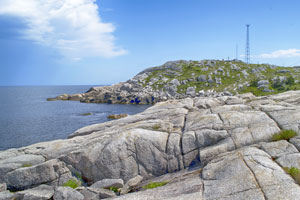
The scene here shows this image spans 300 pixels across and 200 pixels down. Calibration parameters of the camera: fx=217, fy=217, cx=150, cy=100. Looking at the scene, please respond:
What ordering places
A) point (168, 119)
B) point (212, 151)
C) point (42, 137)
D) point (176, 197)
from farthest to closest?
point (42, 137) < point (168, 119) < point (212, 151) < point (176, 197)

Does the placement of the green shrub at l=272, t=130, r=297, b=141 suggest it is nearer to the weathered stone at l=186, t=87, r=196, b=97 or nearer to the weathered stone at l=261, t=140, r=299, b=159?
the weathered stone at l=261, t=140, r=299, b=159

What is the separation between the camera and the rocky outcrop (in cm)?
1448

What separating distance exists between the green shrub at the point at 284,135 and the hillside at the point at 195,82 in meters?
86.1

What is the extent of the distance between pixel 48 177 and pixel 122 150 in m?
8.19

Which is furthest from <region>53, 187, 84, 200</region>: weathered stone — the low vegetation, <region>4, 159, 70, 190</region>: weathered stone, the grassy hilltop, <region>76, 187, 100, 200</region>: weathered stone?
the grassy hilltop

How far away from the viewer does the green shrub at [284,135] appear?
57.8 feet

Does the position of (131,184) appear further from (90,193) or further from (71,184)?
(71,184)

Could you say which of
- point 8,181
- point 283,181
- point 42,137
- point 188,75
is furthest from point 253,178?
point 188,75

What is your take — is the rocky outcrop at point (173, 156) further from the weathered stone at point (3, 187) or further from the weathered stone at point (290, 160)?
the weathered stone at point (3, 187)

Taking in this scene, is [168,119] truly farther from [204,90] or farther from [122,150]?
[204,90]

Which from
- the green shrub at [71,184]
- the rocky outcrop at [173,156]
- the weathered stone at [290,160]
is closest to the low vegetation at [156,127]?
the rocky outcrop at [173,156]

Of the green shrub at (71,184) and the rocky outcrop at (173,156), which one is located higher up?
the rocky outcrop at (173,156)

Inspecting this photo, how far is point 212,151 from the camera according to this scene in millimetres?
18922

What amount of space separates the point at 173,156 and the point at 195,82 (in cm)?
11520
